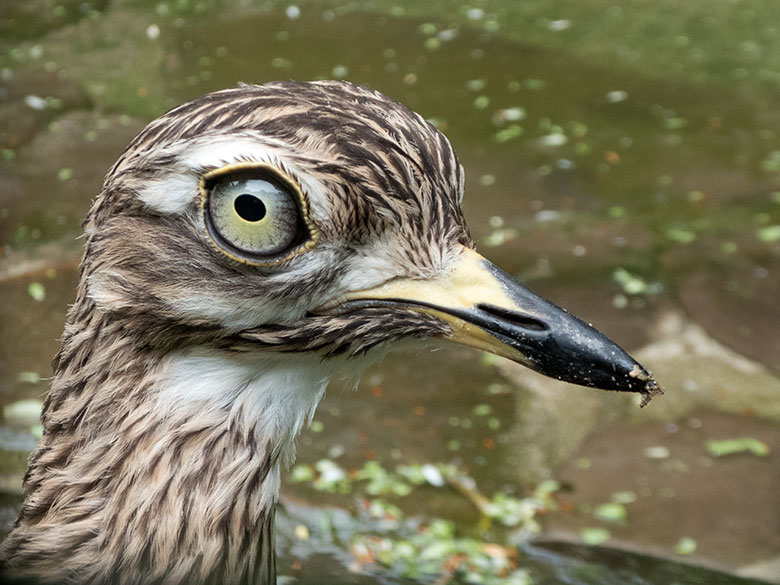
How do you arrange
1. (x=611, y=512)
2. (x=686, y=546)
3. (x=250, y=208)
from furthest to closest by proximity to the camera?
(x=611, y=512)
(x=686, y=546)
(x=250, y=208)

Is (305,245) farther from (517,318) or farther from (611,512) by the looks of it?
(611,512)

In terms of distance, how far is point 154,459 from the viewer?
1.92 m

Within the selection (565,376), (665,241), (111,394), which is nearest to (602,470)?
(665,241)

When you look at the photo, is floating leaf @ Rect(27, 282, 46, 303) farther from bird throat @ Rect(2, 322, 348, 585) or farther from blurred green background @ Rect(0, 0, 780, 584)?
bird throat @ Rect(2, 322, 348, 585)

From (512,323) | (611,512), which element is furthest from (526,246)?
(512,323)

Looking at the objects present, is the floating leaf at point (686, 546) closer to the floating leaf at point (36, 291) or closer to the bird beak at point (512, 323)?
the bird beak at point (512, 323)

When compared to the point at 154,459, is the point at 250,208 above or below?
above

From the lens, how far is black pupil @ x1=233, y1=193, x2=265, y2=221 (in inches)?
71.2

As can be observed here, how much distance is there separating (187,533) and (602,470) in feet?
8.40

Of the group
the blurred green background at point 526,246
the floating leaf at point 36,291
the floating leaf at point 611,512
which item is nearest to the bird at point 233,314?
the blurred green background at point 526,246

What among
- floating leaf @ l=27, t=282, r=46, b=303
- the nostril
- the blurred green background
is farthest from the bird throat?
floating leaf @ l=27, t=282, r=46, b=303

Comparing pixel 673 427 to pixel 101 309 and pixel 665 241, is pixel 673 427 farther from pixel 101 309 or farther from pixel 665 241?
pixel 101 309

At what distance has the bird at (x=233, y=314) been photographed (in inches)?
72.6

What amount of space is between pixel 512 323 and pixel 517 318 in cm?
1
